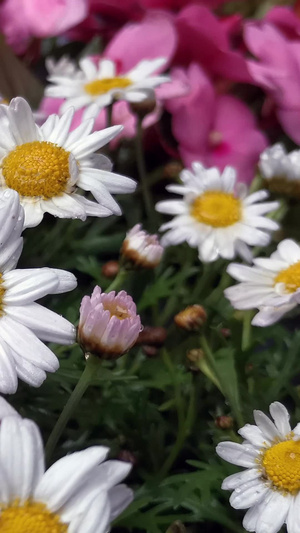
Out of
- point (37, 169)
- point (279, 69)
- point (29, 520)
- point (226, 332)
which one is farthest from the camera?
point (279, 69)

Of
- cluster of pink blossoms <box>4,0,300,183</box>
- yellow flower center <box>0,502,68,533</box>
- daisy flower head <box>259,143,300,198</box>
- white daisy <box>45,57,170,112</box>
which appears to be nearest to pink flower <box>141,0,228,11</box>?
cluster of pink blossoms <box>4,0,300,183</box>

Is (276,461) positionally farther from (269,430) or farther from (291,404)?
(291,404)

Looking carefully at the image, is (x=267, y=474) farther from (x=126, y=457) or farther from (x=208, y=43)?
(x=208, y=43)

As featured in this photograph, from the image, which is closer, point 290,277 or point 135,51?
point 290,277

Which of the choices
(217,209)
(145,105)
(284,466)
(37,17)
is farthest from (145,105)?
(284,466)

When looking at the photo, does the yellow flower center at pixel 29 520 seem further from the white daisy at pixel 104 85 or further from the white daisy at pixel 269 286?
the white daisy at pixel 104 85

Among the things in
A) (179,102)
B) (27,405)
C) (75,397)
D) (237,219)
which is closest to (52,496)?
(75,397)

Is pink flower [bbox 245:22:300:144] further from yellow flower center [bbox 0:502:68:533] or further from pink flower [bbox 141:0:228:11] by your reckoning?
yellow flower center [bbox 0:502:68:533]

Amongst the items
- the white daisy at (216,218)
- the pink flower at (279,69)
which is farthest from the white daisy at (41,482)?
the pink flower at (279,69)
